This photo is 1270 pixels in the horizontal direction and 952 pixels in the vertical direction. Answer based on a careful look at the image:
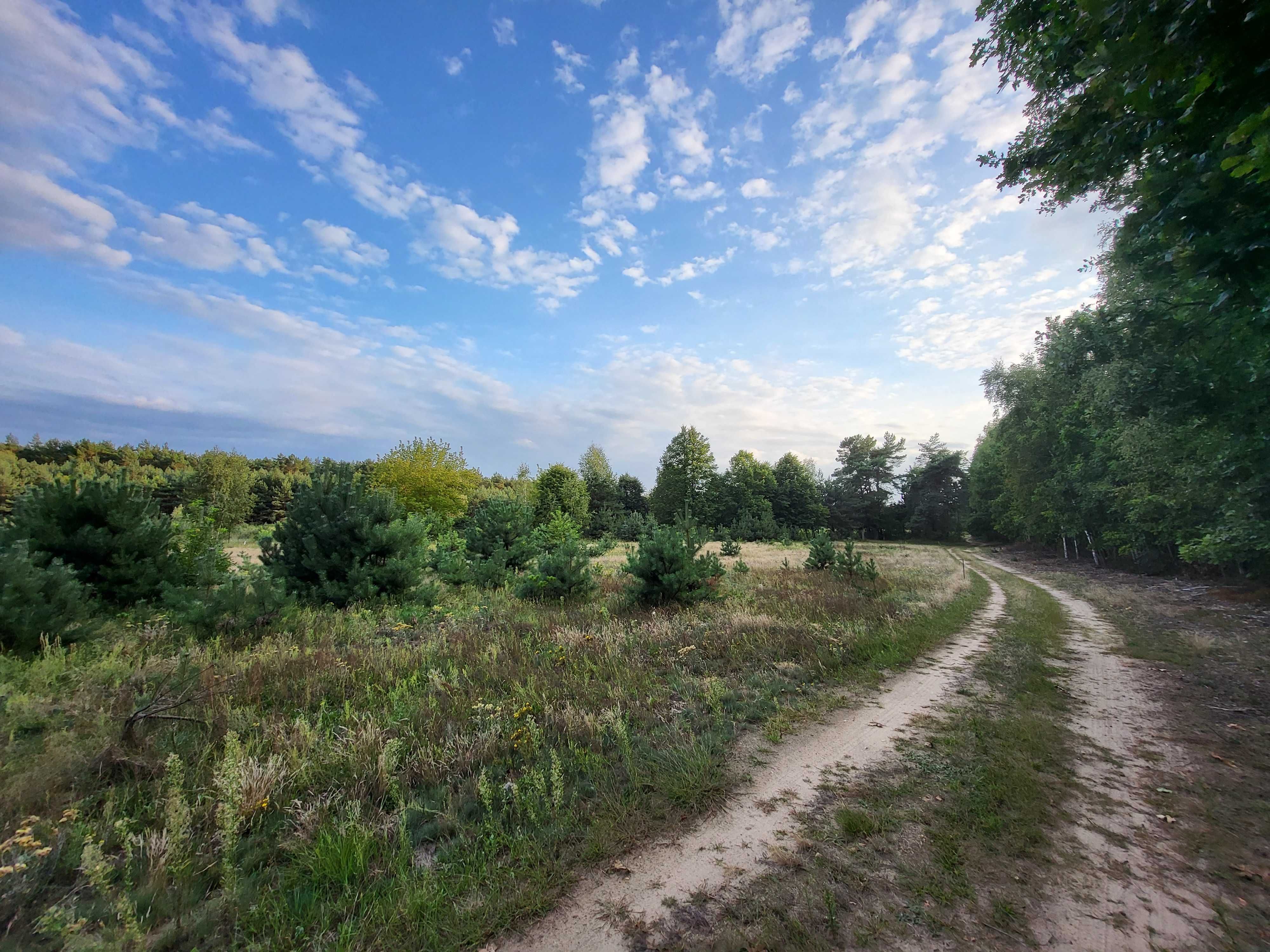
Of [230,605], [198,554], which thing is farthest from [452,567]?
[230,605]

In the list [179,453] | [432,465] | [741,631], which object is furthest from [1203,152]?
[179,453]

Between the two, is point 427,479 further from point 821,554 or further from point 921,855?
point 921,855

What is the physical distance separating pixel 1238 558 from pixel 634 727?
2368 centimetres

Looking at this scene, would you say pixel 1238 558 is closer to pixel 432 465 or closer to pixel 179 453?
pixel 432 465

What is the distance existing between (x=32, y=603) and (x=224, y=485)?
176 ft

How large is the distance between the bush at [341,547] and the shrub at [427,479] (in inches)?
899

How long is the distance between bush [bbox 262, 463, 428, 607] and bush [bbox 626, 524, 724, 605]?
566 centimetres

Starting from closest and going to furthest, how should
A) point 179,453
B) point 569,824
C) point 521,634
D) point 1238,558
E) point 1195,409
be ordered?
point 569,824 → point 521,634 → point 1195,409 → point 1238,558 → point 179,453

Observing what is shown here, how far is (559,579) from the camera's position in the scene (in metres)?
12.6

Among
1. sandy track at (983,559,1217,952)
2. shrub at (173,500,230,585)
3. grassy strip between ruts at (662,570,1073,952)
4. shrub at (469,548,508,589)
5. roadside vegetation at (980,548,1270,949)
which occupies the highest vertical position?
shrub at (173,500,230,585)

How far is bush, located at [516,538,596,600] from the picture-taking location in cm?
1264

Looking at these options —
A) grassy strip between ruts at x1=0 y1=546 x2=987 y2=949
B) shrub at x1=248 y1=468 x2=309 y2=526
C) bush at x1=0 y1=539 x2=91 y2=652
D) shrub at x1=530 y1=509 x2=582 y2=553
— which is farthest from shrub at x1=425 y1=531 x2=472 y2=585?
shrub at x1=248 y1=468 x2=309 y2=526

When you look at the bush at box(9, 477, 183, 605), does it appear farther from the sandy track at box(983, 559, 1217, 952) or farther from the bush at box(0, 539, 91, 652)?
the sandy track at box(983, 559, 1217, 952)

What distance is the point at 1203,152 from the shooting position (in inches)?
208
